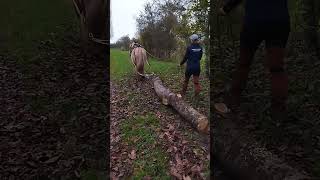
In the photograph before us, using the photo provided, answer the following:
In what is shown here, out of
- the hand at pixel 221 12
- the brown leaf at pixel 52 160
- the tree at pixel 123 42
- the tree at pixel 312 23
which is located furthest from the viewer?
the tree at pixel 312 23

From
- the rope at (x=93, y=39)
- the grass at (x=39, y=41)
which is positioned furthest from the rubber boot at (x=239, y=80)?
the grass at (x=39, y=41)

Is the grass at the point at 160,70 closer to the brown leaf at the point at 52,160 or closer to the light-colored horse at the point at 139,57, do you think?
the light-colored horse at the point at 139,57

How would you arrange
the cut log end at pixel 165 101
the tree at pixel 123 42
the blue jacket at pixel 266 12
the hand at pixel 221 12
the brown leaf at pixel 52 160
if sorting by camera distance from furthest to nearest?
the brown leaf at pixel 52 160 → the cut log end at pixel 165 101 → the tree at pixel 123 42 → the hand at pixel 221 12 → the blue jacket at pixel 266 12

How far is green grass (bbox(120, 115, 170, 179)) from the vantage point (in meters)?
4.23

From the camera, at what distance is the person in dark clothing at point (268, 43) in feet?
12.9

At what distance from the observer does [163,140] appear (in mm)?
4371

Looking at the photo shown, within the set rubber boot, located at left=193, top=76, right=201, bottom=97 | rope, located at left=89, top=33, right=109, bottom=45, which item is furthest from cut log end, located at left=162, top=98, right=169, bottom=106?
rope, located at left=89, top=33, right=109, bottom=45

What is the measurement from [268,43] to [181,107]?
3.47ft

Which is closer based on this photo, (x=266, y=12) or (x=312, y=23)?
(x=266, y=12)

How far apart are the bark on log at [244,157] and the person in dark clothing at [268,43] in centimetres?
23

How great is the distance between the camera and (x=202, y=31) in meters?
4.26

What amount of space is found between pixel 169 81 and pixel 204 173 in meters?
0.98

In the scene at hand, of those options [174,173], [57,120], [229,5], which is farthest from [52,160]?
[229,5]

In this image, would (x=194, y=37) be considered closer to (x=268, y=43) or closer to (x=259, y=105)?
(x=268, y=43)
